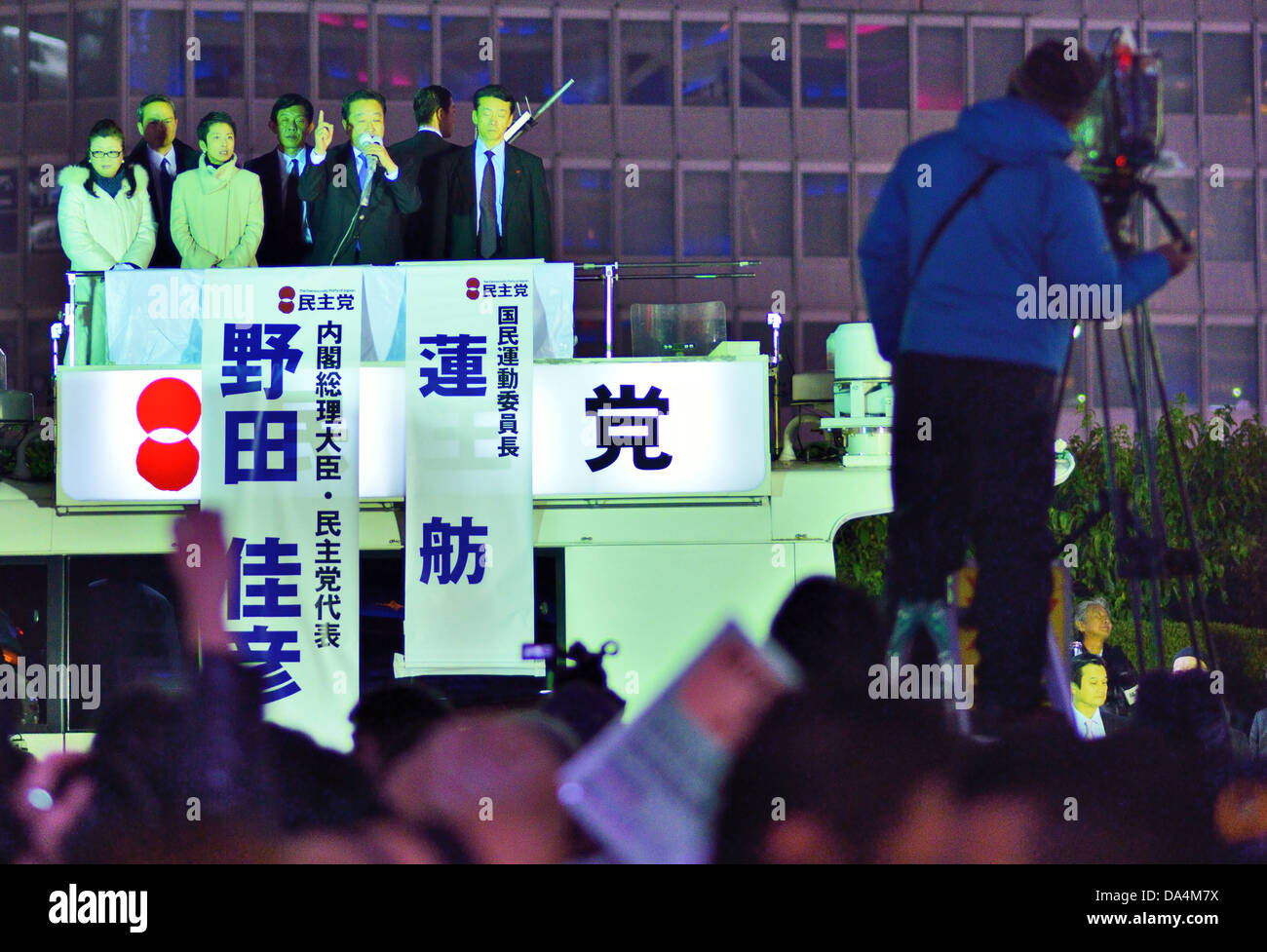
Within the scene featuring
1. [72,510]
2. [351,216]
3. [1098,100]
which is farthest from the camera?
[351,216]

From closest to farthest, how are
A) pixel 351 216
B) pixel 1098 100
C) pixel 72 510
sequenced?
pixel 1098 100 → pixel 72 510 → pixel 351 216

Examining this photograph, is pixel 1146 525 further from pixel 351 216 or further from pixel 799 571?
pixel 351 216

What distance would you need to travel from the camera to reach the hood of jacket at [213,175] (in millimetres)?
4102

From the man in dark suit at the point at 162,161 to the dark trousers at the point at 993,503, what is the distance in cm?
214

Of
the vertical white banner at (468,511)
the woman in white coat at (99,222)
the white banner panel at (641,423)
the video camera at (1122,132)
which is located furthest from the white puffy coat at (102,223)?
the video camera at (1122,132)

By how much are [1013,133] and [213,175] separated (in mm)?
2234

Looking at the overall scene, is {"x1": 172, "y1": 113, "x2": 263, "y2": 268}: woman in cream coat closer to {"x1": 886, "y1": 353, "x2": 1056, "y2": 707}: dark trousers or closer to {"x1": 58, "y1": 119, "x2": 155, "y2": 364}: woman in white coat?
{"x1": 58, "y1": 119, "x2": 155, "y2": 364}: woman in white coat

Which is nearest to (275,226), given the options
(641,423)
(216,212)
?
(216,212)

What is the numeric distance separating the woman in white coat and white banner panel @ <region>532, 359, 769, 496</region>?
1255mm

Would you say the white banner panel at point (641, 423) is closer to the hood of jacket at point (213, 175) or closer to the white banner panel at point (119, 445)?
the white banner panel at point (119, 445)

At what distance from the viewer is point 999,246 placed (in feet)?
11.3
